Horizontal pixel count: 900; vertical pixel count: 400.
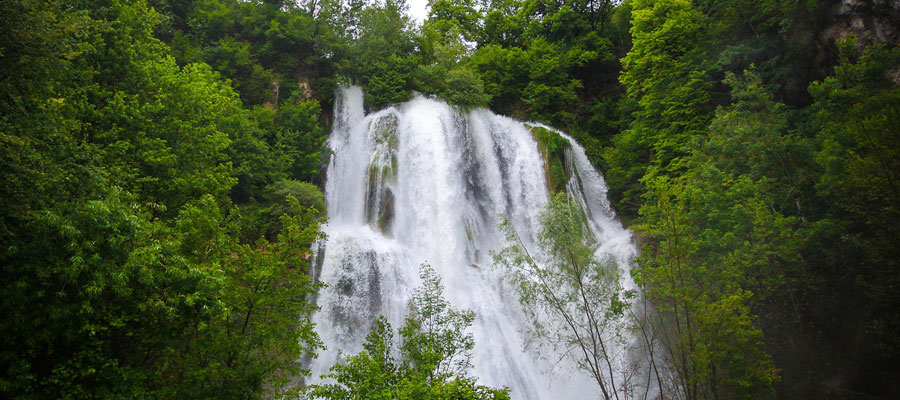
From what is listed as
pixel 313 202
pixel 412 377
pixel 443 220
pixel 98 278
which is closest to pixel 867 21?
pixel 443 220

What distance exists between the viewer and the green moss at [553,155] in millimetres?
20594

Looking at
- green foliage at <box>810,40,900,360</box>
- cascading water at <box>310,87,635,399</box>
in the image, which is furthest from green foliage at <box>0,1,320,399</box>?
green foliage at <box>810,40,900,360</box>

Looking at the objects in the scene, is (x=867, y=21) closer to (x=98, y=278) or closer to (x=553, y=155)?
(x=553, y=155)

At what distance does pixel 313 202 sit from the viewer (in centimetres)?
1739

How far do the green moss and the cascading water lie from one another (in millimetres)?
336

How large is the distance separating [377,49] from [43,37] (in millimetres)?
19996

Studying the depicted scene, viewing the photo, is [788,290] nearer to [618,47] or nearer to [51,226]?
[51,226]

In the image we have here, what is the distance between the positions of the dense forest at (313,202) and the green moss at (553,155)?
9.63 ft

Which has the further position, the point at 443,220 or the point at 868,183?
the point at 443,220

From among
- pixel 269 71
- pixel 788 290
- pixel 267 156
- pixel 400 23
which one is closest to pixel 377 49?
pixel 400 23

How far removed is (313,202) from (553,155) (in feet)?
37.7

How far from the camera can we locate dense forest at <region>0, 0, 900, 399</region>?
6.82m

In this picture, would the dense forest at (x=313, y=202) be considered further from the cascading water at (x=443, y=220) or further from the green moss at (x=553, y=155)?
the green moss at (x=553, y=155)

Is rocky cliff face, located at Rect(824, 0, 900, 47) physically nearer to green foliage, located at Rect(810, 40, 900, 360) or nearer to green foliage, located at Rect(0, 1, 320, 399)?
green foliage, located at Rect(810, 40, 900, 360)
